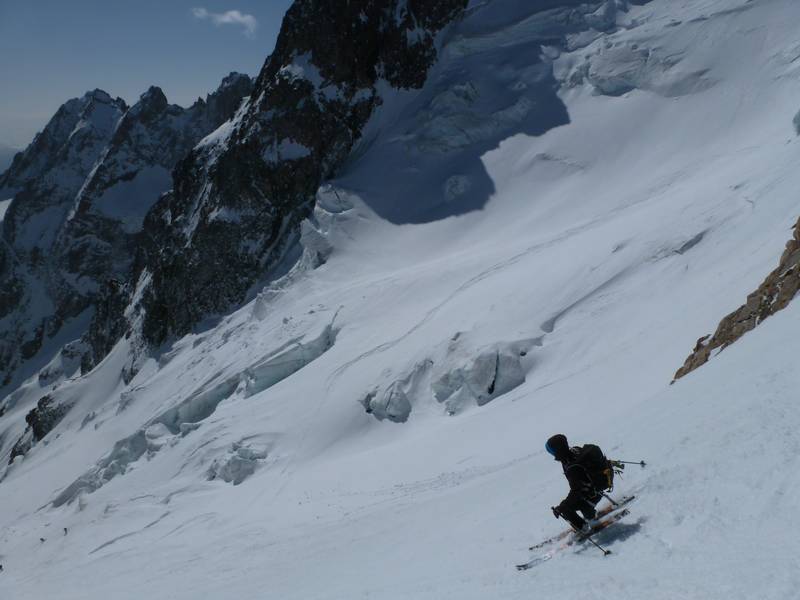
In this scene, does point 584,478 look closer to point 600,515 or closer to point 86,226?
point 600,515

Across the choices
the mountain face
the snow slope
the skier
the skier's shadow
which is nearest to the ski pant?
the skier

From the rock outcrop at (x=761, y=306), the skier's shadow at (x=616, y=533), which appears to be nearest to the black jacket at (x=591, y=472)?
the skier's shadow at (x=616, y=533)

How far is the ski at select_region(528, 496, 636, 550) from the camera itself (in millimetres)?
7114

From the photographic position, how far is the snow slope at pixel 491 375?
7.21 m

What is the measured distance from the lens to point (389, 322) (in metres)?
29.2

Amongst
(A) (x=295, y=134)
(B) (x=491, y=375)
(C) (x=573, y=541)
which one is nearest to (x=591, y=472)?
(C) (x=573, y=541)

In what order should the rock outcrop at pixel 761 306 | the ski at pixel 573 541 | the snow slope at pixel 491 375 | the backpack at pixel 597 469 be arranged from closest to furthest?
1. the ski at pixel 573 541
2. the backpack at pixel 597 469
3. the snow slope at pixel 491 375
4. the rock outcrop at pixel 761 306

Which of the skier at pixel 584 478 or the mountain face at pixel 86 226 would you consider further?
the mountain face at pixel 86 226

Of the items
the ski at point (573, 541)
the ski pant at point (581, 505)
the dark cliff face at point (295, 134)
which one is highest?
the dark cliff face at point (295, 134)

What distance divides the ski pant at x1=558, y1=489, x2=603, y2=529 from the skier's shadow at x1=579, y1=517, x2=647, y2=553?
0.22 metres

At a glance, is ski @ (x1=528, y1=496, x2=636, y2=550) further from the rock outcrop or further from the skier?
the rock outcrop

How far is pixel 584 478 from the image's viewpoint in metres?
7.07

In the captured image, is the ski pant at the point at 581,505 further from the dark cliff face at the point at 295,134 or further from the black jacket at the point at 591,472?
the dark cliff face at the point at 295,134

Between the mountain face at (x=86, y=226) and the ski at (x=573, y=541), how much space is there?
99850mm
